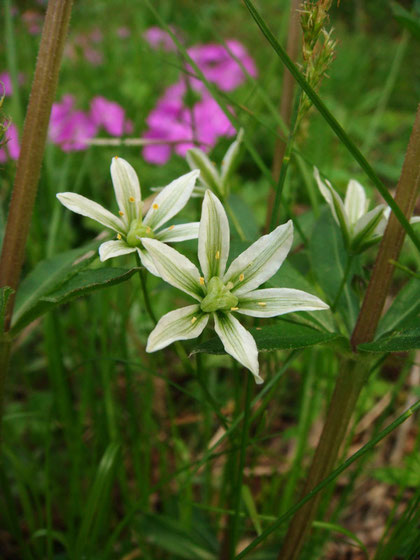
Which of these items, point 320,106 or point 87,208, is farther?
point 87,208

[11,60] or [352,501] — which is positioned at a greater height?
[11,60]

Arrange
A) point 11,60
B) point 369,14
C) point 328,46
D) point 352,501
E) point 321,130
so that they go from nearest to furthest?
1. point 328,46
2. point 11,60
3. point 352,501
4. point 321,130
5. point 369,14

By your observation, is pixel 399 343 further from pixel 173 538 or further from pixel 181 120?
pixel 181 120

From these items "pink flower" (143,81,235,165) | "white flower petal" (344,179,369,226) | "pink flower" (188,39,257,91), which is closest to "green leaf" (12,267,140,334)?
"white flower petal" (344,179,369,226)

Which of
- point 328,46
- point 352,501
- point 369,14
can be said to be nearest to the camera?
point 328,46

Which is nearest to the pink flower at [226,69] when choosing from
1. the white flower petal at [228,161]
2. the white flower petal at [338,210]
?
the white flower petal at [228,161]

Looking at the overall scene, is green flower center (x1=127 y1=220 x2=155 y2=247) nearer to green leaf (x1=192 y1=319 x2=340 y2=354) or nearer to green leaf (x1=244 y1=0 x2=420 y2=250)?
green leaf (x1=192 y1=319 x2=340 y2=354)

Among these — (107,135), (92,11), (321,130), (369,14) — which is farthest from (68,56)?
(369,14)

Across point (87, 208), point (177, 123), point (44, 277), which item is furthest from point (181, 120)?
point (87, 208)

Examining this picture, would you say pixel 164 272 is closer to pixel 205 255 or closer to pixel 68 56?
pixel 205 255
